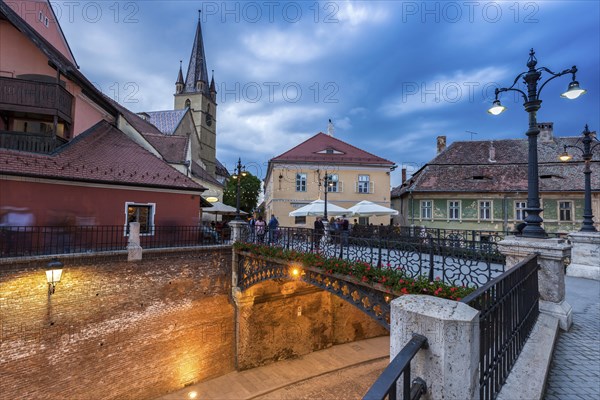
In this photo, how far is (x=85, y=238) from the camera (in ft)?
39.1

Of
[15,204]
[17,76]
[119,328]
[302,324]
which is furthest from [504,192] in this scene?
[17,76]

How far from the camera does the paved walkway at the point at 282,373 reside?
1235cm

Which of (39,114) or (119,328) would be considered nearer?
(119,328)

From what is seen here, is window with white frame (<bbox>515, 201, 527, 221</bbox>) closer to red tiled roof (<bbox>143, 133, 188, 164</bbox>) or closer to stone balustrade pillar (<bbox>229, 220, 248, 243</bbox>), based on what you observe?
stone balustrade pillar (<bbox>229, 220, 248, 243</bbox>)

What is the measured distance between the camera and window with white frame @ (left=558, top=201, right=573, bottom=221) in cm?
2258

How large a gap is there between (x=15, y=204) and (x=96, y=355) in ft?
20.8

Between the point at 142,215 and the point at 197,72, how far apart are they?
43926 mm

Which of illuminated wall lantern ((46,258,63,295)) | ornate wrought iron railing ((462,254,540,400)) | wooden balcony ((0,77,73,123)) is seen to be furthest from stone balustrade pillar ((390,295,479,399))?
wooden balcony ((0,77,73,123))

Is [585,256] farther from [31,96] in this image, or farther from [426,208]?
[31,96]

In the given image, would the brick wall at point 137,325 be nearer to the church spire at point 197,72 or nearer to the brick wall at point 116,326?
the brick wall at point 116,326

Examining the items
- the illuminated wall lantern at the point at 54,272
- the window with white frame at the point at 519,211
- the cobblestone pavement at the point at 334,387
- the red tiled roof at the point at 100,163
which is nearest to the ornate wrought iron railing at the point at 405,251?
the red tiled roof at the point at 100,163

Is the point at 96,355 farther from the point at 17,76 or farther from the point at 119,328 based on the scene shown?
the point at 17,76

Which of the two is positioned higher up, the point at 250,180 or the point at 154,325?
the point at 250,180

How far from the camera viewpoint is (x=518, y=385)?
120 inches
